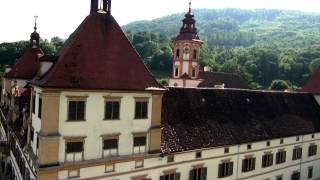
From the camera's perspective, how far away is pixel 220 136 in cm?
3266

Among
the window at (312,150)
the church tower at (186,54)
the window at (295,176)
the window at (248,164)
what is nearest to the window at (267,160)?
the window at (248,164)

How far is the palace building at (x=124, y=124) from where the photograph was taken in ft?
78.1

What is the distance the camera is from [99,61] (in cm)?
2522

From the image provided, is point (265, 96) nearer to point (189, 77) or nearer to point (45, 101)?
point (45, 101)

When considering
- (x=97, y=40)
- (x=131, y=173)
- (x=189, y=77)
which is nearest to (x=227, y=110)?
(x=131, y=173)

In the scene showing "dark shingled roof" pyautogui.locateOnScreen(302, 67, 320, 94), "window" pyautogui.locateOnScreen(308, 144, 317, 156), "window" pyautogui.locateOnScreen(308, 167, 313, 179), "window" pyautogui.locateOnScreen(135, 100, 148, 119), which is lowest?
"window" pyautogui.locateOnScreen(308, 167, 313, 179)

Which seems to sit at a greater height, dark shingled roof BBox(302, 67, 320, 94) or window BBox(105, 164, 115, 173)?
dark shingled roof BBox(302, 67, 320, 94)

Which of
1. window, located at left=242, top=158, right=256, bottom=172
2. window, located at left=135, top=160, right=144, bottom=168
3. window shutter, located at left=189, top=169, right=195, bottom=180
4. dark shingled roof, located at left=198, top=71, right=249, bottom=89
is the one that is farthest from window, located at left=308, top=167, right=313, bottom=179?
dark shingled roof, located at left=198, top=71, right=249, bottom=89

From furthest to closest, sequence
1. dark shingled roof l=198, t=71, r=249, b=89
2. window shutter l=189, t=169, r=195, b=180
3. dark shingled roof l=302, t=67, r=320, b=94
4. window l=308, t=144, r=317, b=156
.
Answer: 1. dark shingled roof l=198, t=71, r=249, b=89
2. dark shingled roof l=302, t=67, r=320, b=94
3. window l=308, t=144, r=317, b=156
4. window shutter l=189, t=169, r=195, b=180

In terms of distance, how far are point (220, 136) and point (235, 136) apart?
177 centimetres

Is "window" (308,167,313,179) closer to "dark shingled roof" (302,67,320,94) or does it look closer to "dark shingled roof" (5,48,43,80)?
"dark shingled roof" (302,67,320,94)

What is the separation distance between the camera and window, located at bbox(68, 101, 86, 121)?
941 inches

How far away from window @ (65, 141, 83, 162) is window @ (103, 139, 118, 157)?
1617mm

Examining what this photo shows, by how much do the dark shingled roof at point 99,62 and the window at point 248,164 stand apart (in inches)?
475
